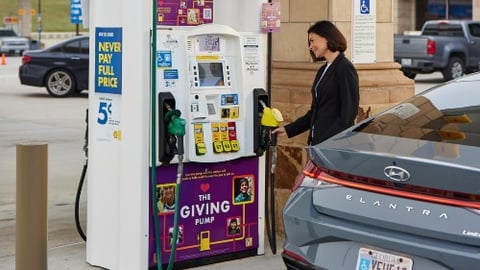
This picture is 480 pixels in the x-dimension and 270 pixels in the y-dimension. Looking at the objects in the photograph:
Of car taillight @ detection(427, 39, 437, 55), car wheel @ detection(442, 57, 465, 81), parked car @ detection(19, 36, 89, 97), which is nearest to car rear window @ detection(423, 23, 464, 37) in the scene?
car wheel @ detection(442, 57, 465, 81)

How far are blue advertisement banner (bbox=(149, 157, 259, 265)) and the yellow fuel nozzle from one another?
14.7 inches

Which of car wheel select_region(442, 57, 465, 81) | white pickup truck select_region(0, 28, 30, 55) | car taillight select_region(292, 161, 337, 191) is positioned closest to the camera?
car taillight select_region(292, 161, 337, 191)

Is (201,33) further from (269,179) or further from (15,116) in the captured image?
(15,116)

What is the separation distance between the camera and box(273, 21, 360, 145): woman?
5.80m

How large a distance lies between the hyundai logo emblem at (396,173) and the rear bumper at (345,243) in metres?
0.24

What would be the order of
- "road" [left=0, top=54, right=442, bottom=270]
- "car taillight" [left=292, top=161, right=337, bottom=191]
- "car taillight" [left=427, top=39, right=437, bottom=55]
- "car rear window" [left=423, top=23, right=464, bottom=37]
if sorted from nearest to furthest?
"car taillight" [left=292, top=161, right=337, bottom=191] → "road" [left=0, top=54, right=442, bottom=270] → "car taillight" [left=427, top=39, right=437, bottom=55] → "car rear window" [left=423, top=23, right=464, bottom=37]

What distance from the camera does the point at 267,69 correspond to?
21.9 ft

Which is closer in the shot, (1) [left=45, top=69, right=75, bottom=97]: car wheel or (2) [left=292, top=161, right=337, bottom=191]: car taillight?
(2) [left=292, top=161, right=337, bottom=191]: car taillight

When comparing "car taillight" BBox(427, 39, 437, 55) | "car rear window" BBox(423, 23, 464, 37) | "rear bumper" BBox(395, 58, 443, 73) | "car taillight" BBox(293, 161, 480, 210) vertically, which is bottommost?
"car taillight" BBox(293, 161, 480, 210)

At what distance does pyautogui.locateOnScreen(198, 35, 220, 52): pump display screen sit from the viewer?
19.2 feet

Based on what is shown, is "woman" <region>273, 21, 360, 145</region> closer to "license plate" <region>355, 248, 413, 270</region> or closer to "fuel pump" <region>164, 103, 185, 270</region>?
"fuel pump" <region>164, 103, 185, 270</region>

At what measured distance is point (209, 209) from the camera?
20.0 ft

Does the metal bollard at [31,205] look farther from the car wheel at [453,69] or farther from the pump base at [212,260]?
the car wheel at [453,69]

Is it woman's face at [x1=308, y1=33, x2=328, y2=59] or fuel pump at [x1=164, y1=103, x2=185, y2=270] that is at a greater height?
woman's face at [x1=308, y1=33, x2=328, y2=59]
